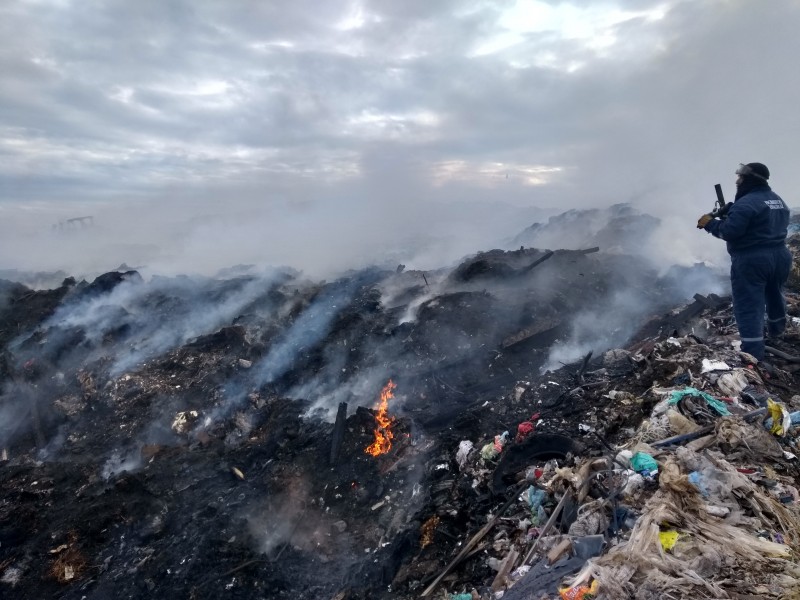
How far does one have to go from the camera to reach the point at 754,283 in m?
4.90

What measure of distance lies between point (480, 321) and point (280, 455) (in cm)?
521

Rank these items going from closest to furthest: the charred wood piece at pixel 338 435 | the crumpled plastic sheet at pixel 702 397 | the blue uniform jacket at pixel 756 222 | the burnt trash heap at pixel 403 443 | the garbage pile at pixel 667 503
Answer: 1. the garbage pile at pixel 667 503
2. the burnt trash heap at pixel 403 443
3. the crumpled plastic sheet at pixel 702 397
4. the blue uniform jacket at pixel 756 222
5. the charred wood piece at pixel 338 435

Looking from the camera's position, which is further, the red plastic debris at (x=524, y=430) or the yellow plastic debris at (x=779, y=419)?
the red plastic debris at (x=524, y=430)

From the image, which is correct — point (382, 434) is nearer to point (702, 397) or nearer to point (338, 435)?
point (338, 435)

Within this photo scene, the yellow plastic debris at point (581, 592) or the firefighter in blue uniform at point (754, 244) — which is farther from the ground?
the firefighter in blue uniform at point (754, 244)

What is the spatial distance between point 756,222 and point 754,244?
0.80ft

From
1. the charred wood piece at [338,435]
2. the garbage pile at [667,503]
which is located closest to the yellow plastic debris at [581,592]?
the garbage pile at [667,503]

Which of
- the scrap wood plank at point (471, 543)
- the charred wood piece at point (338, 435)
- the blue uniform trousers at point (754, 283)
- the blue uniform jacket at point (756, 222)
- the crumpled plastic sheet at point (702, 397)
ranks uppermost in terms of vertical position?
the blue uniform jacket at point (756, 222)

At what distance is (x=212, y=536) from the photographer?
599 centimetres

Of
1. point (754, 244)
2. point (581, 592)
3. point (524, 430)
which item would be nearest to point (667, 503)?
point (581, 592)

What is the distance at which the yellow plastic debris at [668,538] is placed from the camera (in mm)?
2650

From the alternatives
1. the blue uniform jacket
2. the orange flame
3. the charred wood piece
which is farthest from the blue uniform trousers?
the charred wood piece

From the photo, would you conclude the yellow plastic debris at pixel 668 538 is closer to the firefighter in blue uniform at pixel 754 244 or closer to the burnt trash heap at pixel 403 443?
the burnt trash heap at pixel 403 443

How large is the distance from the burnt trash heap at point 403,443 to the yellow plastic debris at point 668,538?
18 mm
